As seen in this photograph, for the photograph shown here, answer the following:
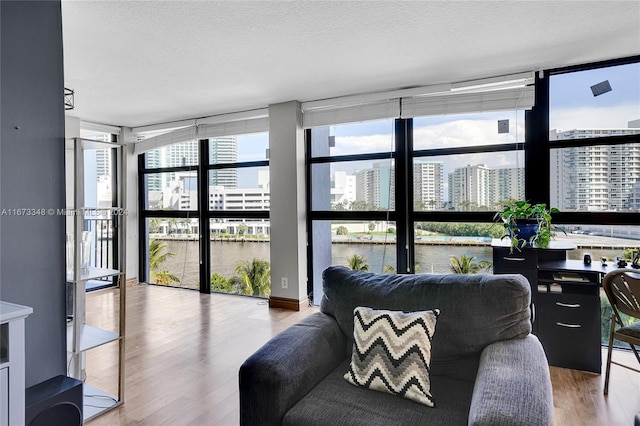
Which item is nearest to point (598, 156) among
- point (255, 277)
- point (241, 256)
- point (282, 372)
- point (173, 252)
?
point (282, 372)

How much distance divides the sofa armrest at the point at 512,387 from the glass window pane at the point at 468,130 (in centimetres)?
244

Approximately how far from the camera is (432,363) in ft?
5.57

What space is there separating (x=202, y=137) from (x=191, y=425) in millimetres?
3754

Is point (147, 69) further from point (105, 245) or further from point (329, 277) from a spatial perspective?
point (105, 245)

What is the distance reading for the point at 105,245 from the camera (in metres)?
5.46

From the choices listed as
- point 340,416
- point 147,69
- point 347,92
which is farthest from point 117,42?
point 340,416

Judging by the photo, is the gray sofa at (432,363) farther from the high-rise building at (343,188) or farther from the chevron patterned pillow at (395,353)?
the high-rise building at (343,188)

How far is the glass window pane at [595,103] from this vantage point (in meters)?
3.07

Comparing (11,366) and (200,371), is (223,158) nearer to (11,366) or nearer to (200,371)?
(200,371)

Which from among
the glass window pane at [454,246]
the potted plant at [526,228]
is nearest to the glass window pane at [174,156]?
the glass window pane at [454,246]

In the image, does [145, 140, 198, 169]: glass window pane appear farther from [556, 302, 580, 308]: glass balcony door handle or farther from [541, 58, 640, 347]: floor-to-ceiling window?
[556, 302, 580, 308]: glass balcony door handle

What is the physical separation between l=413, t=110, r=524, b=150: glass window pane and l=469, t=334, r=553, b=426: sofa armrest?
8.02 ft

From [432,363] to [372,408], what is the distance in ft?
1.41

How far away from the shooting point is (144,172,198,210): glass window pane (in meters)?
5.39
